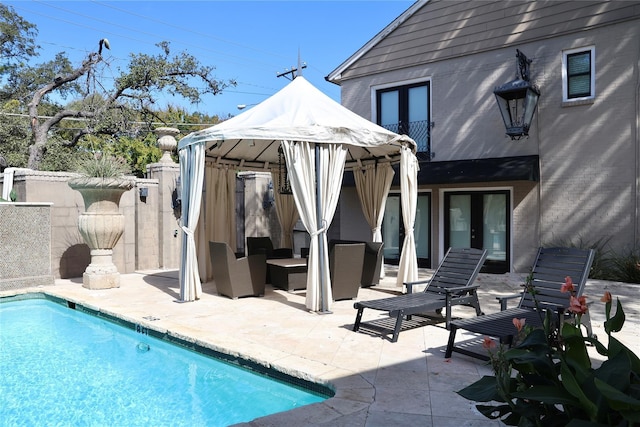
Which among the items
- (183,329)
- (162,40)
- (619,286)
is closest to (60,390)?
(183,329)

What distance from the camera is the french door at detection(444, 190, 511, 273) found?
11266mm

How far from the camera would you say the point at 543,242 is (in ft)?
34.9

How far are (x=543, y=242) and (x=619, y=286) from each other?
6.72ft

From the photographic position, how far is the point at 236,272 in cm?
778

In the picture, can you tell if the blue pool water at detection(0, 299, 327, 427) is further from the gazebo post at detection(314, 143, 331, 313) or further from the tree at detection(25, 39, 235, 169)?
the tree at detection(25, 39, 235, 169)

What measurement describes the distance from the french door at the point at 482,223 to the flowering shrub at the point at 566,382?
30.2 ft

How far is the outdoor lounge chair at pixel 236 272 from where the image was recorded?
25.3ft

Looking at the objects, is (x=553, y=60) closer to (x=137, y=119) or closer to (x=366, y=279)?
(x=366, y=279)

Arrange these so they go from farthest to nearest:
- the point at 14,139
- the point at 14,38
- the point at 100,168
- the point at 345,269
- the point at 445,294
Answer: the point at 14,38 → the point at 14,139 → the point at 100,168 → the point at 345,269 → the point at 445,294

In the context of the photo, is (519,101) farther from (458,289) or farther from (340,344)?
(340,344)

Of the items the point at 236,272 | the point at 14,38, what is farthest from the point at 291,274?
the point at 14,38

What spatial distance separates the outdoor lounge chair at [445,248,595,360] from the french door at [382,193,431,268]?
6584 millimetres

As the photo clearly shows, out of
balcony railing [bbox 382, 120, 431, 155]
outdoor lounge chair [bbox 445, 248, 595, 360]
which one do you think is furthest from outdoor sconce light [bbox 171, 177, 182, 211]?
outdoor lounge chair [bbox 445, 248, 595, 360]

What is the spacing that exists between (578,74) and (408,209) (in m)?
5.09
